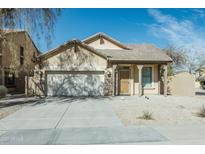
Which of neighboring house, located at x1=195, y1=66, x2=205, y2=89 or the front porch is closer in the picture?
the front porch

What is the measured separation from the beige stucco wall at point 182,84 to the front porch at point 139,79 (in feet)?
3.47

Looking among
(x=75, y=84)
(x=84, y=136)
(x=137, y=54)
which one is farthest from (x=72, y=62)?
(x=84, y=136)

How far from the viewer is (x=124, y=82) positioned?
71.0 ft

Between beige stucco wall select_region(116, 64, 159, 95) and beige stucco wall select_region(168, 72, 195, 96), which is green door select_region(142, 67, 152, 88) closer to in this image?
beige stucco wall select_region(116, 64, 159, 95)

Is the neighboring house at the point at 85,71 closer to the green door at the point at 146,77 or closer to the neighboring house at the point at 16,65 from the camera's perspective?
the green door at the point at 146,77

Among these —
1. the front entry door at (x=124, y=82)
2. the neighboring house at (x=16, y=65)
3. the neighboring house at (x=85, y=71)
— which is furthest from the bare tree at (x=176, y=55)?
the neighboring house at (x=16, y=65)

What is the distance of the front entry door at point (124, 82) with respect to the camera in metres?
21.6

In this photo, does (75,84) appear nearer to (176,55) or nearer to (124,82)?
(124,82)

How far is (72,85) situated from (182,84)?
33.0 ft

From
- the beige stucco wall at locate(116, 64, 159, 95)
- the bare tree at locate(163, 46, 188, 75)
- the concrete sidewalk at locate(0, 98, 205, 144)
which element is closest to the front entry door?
the beige stucco wall at locate(116, 64, 159, 95)

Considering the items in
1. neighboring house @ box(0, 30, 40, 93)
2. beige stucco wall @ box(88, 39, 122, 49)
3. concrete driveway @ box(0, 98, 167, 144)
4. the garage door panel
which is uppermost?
beige stucco wall @ box(88, 39, 122, 49)

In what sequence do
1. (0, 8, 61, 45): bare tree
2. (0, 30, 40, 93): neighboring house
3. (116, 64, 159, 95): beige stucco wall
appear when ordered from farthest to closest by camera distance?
(0, 30, 40, 93): neighboring house < (116, 64, 159, 95): beige stucco wall < (0, 8, 61, 45): bare tree

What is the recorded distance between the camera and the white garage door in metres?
20.9
